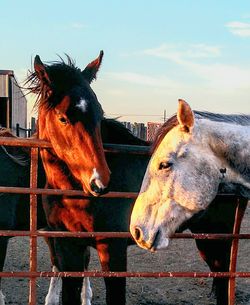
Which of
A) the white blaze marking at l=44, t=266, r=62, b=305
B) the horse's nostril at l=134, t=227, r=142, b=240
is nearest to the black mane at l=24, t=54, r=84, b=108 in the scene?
the horse's nostril at l=134, t=227, r=142, b=240

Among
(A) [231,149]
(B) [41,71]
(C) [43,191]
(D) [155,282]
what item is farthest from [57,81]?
(D) [155,282]

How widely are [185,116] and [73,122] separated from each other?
0.93 metres

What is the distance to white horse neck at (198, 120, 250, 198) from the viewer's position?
275 cm

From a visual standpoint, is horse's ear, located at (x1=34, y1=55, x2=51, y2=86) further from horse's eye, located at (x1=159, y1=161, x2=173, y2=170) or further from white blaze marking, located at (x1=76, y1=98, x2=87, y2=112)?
horse's eye, located at (x1=159, y1=161, x2=173, y2=170)

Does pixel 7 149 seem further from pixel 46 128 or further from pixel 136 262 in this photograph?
pixel 136 262

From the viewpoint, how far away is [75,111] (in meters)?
3.35

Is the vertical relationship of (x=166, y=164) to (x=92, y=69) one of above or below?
below

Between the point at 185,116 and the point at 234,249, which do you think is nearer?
the point at 185,116

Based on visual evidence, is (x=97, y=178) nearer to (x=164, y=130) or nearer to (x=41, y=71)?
(x=164, y=130)

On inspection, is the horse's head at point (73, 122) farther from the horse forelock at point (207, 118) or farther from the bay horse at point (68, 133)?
the horse forelock at point (207, 118)

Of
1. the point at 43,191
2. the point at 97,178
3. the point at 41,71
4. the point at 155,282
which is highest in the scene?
the point at 41,71

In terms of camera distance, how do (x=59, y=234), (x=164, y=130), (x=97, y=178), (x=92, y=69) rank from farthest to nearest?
1. (x=92, y=69)
2. (x=59, y=234)
3. (x=97, y=178)
4. (x=164, y=130)

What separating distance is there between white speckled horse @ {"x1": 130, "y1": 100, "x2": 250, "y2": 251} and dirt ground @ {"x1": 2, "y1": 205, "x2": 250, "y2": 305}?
246cm

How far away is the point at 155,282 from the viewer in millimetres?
5605
